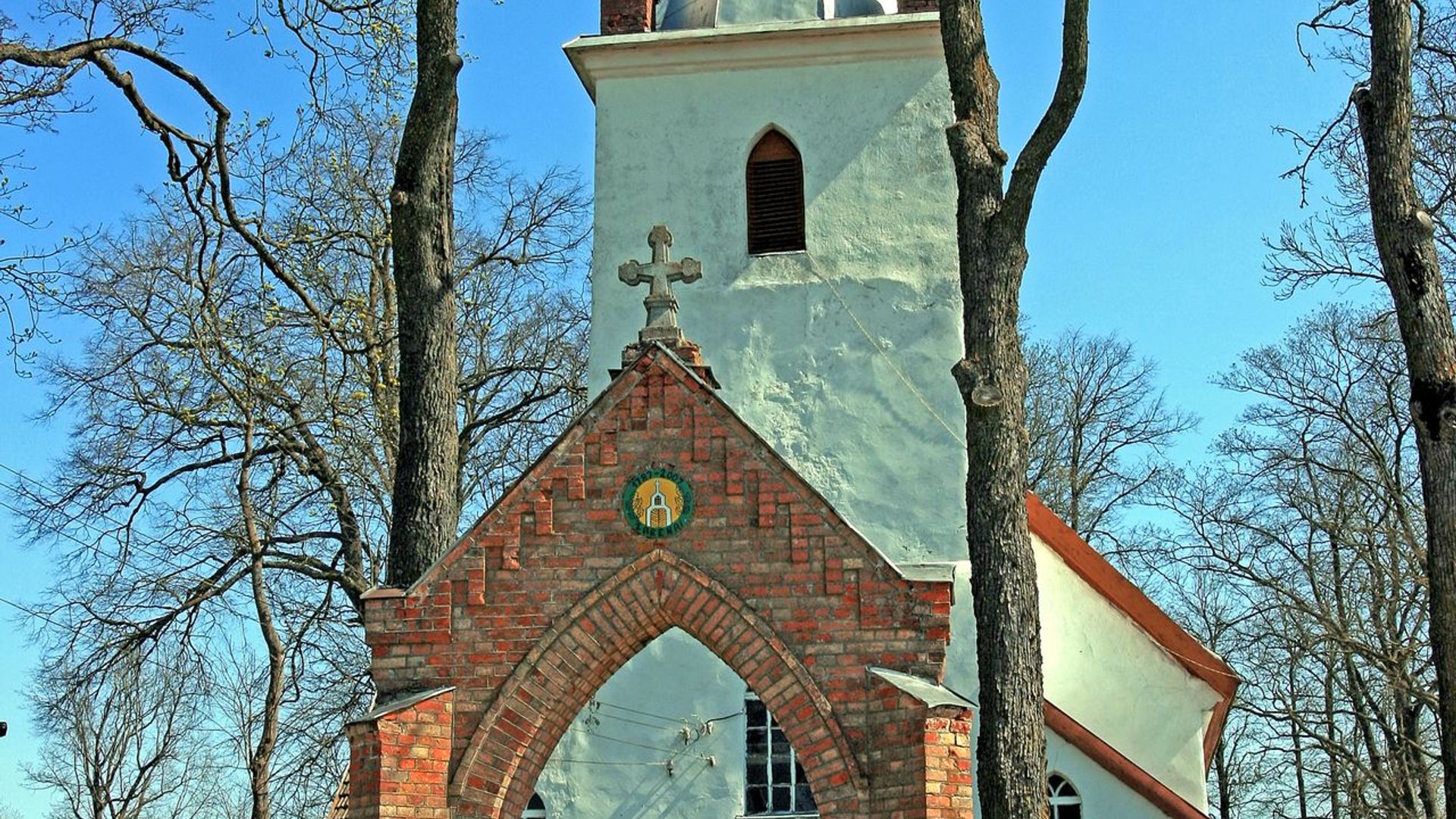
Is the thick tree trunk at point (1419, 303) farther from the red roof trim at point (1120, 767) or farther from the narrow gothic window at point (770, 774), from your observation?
the narrow gothic window at point (770, 774)

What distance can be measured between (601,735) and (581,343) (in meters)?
8.75

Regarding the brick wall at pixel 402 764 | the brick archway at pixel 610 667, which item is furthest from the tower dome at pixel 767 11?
the brick wall at pixel 402 764

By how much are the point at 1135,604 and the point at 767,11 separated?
742 centimetres

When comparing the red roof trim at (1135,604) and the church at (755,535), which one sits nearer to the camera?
the church at (755,535)

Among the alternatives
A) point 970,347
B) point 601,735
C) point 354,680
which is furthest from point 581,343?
point 970,347

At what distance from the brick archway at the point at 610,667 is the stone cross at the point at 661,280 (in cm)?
165

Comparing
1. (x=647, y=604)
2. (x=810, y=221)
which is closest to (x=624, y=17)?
(x=810, y=221)

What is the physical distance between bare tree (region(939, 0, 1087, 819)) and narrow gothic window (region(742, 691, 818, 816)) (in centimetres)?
489

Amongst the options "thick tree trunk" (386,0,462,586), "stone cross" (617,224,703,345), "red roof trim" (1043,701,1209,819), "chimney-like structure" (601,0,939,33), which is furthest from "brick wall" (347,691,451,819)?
"chimney-like structure" (601,0,939,33)

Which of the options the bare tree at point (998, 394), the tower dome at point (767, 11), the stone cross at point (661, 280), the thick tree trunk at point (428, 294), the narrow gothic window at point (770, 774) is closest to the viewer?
the bare tree at point (998, 394)

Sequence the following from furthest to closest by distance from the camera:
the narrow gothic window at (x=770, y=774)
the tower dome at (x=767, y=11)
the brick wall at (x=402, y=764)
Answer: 1. the tower dome at (x=767, y=11)
2. the narrow gothic window at (x=770, y=774)
3. the brick wall at (x=402, y=764)

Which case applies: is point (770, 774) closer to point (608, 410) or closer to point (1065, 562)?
point (1065, 562)

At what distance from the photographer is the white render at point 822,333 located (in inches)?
656

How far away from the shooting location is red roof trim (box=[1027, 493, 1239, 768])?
18.0 meters
